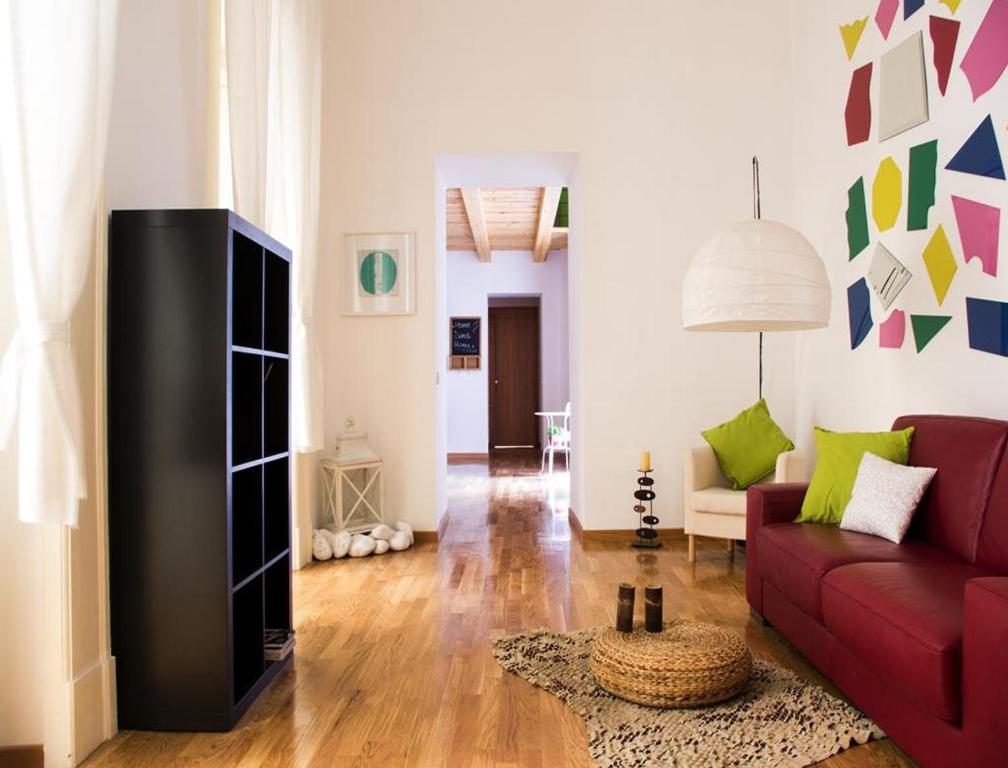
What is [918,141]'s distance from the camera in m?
3.57

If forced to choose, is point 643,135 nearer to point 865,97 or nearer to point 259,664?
point 865,97

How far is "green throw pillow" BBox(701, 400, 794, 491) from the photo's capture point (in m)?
4.45

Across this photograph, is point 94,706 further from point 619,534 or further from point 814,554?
point 619,534

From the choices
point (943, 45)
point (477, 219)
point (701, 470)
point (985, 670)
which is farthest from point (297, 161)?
point (477, 219)

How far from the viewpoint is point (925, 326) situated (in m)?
3.50

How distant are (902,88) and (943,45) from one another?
0.35 meters

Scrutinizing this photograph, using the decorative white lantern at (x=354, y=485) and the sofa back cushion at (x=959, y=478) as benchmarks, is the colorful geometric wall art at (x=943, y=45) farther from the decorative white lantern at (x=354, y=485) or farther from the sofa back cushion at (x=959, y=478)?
the decorative white lantern at (x=354, y=485)

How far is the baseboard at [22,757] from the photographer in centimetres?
208

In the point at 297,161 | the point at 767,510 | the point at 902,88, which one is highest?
the point at 902,88

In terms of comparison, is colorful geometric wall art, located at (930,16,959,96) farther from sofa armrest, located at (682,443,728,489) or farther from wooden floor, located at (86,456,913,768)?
wooden floor, located at (86,456,913,768)

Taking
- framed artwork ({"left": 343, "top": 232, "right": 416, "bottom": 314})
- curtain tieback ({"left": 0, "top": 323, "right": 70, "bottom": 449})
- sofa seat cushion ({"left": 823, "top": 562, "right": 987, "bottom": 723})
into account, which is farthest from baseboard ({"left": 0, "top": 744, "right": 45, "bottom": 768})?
framed artwork ({"left": 343, "top": 232, "right": 416, "bottom": 314})

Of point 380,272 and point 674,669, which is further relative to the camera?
point 380,272

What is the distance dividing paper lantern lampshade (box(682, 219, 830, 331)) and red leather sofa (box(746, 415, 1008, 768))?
2.27ft

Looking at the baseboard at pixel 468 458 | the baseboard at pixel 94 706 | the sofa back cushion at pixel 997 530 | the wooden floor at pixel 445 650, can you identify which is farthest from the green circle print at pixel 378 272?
the baseboard at pixel 468 458
